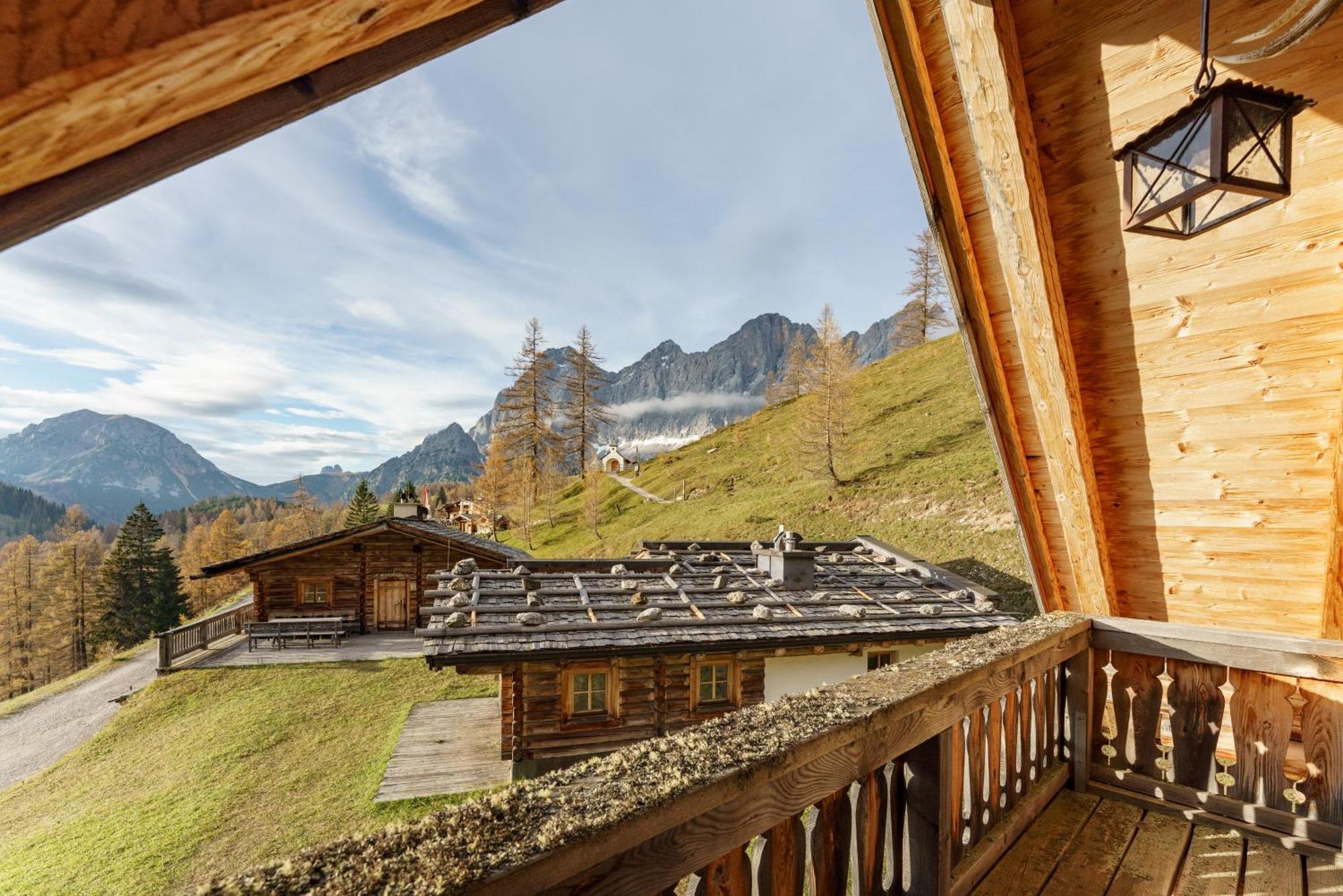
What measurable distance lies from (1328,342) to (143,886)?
1357 centimetres

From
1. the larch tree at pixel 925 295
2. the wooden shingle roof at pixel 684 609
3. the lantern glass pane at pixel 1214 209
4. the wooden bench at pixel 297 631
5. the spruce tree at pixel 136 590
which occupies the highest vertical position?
the larch tree at pixel 925 295

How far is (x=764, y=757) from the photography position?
57.4 inches

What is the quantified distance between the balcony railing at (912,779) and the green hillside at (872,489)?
11516 mm

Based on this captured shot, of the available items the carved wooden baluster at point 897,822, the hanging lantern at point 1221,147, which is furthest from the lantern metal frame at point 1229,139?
the carved wooden baluster at point 897,822

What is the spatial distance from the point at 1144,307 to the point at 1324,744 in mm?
2815

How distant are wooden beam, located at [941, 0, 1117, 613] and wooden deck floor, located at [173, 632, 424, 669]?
A: 1594 cm

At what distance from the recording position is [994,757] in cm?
279

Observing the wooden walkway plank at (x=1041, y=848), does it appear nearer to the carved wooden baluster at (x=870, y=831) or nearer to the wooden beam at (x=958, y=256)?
the carved wooden baluster at (x=870, y=831)

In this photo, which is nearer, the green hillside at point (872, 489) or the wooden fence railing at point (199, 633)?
the wooden fence railing at point (199, 633)

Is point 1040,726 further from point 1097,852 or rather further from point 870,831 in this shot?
point 870,831

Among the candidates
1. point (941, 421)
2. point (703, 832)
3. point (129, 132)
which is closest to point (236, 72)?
point (129, 132)

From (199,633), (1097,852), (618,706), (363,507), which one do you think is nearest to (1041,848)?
(1097,852)

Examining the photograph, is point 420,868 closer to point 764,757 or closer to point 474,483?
point 764,757

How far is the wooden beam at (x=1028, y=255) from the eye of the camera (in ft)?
10.2
